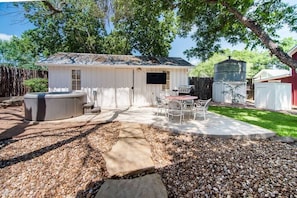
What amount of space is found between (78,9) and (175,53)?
1004cm

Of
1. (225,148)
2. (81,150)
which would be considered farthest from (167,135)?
(81,150)

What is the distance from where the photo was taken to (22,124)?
5766mm

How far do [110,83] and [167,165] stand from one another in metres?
6.91

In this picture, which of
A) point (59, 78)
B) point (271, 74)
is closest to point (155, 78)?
point (59, 78)

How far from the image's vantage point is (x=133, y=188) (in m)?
2.38

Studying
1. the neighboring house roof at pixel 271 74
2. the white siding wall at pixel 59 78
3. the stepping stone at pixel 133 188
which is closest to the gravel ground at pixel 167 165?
the stepping stone at pixel 133 188

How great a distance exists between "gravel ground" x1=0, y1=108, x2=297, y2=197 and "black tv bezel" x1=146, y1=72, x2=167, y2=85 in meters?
5.36

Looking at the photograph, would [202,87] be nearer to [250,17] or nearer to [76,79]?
[250,17]

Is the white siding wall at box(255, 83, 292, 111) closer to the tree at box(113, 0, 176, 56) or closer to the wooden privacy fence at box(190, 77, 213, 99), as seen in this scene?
the wooden privacy fence at box(190, 77, 213, 99)

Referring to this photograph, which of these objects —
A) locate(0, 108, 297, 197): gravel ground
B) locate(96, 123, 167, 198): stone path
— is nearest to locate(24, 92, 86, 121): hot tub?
locate(0, 108, 297, 197): gravel ground

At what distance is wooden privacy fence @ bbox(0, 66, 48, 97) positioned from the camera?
10125mm

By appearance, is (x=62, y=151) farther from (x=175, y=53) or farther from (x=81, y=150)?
(x=175, y=53)

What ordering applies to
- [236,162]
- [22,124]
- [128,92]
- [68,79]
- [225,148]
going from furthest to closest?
[128,92] → [68,79] → [22,124] → [225,148] → [236,162]

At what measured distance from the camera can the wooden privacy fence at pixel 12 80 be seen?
10.1 m
